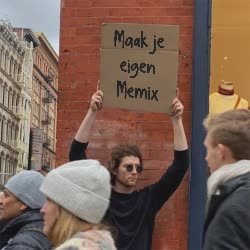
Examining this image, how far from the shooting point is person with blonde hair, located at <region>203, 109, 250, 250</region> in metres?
2.74

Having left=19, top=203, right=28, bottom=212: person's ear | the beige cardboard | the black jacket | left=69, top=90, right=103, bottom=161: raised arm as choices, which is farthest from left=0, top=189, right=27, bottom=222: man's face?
the beige cardboard

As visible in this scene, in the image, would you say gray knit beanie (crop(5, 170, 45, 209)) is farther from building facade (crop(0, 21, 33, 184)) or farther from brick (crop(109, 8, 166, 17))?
building facade (crop(0, 21, 33, 184))

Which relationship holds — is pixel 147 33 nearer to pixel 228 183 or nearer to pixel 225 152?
pixel 225 152

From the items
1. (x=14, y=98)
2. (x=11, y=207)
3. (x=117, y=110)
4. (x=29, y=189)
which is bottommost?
(x=11, y=207)

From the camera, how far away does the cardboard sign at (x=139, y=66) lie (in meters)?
4.74

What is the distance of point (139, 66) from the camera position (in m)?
4.84

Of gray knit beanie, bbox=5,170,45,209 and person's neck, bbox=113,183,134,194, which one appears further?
person's neck, bbox=113,183,134,194

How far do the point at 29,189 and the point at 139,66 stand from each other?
1539mm

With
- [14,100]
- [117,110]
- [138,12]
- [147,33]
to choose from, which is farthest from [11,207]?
[14,100]

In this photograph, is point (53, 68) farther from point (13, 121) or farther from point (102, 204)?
point (102, 204)

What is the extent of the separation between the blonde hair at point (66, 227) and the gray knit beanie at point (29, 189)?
1091 mm

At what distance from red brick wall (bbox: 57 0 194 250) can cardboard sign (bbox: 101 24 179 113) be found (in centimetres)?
68

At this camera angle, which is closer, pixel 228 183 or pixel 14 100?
pixel 228 183

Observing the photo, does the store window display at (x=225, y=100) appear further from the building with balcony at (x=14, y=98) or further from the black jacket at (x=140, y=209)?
the building with balcony at (x=14, y=98)
